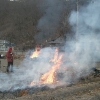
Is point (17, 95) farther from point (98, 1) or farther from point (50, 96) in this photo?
point (98, 1)

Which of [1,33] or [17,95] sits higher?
[1,33]

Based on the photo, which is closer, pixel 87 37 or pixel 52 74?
pixel 52 74

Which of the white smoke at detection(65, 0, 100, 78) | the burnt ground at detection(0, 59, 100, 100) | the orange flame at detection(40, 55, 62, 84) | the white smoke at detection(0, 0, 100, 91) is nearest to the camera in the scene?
the burnt ground at detection(0, 59, 100, 100)

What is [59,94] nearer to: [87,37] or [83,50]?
[83,50]

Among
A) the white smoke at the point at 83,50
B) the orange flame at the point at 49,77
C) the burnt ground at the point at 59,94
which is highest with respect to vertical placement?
the white smoke at the point at 83,50

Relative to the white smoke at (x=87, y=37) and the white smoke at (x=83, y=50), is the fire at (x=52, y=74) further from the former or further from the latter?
the white smoke at (x=87, y=37)

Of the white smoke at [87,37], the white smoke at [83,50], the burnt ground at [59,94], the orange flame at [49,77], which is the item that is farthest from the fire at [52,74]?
the burnt ground at [59,94]

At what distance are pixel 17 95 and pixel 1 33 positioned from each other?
4769 cm

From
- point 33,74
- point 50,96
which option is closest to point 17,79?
point 33,74

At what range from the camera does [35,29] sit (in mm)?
53188

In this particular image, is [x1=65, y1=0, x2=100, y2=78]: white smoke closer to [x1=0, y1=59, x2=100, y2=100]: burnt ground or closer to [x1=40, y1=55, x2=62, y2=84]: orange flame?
[x1=40, y1=55, x2=62, y2=84]: orange flame

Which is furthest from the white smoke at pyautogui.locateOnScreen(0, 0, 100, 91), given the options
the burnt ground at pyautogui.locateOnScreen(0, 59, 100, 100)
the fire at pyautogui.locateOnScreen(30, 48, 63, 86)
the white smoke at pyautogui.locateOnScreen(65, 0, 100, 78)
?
the burnt ground at pyautogui.locateOnScreen(0, 59, 100, 100)

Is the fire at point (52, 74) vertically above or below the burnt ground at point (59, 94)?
above

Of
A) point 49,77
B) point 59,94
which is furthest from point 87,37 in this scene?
point 59,94
